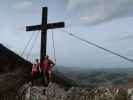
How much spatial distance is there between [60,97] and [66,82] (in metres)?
3.85

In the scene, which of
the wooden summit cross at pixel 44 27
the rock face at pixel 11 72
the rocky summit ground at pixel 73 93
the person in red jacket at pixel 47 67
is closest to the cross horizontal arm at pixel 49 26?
the wooden summit cross at pixel 44 27

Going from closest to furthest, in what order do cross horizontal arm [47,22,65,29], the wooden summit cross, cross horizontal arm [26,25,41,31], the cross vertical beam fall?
Result: cross horizontal arm [47,22,65,29]
the wooden summit cross
the cross vertical beam
cross horizontal arm [26,25,41,31]

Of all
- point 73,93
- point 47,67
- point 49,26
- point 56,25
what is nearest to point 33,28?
point 49,26

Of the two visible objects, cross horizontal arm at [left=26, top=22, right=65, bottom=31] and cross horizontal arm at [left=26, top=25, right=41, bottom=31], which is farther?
cross horizontal arm at [left=26, top=25, right=41, bottom=31]

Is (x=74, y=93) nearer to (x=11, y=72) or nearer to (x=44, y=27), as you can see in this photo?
(x=44, y=27)

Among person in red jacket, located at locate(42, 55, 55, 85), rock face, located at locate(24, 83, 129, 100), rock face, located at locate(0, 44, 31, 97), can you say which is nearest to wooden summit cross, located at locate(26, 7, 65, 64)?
person in red jacket, located at locate(42, 55, 55, 85)

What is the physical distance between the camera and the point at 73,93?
1377 centimetres

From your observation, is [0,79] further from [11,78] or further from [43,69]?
[43,69]

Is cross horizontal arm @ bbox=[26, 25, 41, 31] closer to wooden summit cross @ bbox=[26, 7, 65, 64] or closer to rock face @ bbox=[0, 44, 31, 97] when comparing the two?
wooden summit cross @ bbox=[26, 7, 65, 64]

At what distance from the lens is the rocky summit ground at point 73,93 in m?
12.1

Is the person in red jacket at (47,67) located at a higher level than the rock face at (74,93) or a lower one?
higher

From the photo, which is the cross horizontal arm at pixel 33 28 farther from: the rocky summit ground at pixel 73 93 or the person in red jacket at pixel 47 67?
the rocky summit ground at pixel 73 93

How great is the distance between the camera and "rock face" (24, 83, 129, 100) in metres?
12.3

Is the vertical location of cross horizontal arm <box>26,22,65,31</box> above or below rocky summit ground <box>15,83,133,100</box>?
above
